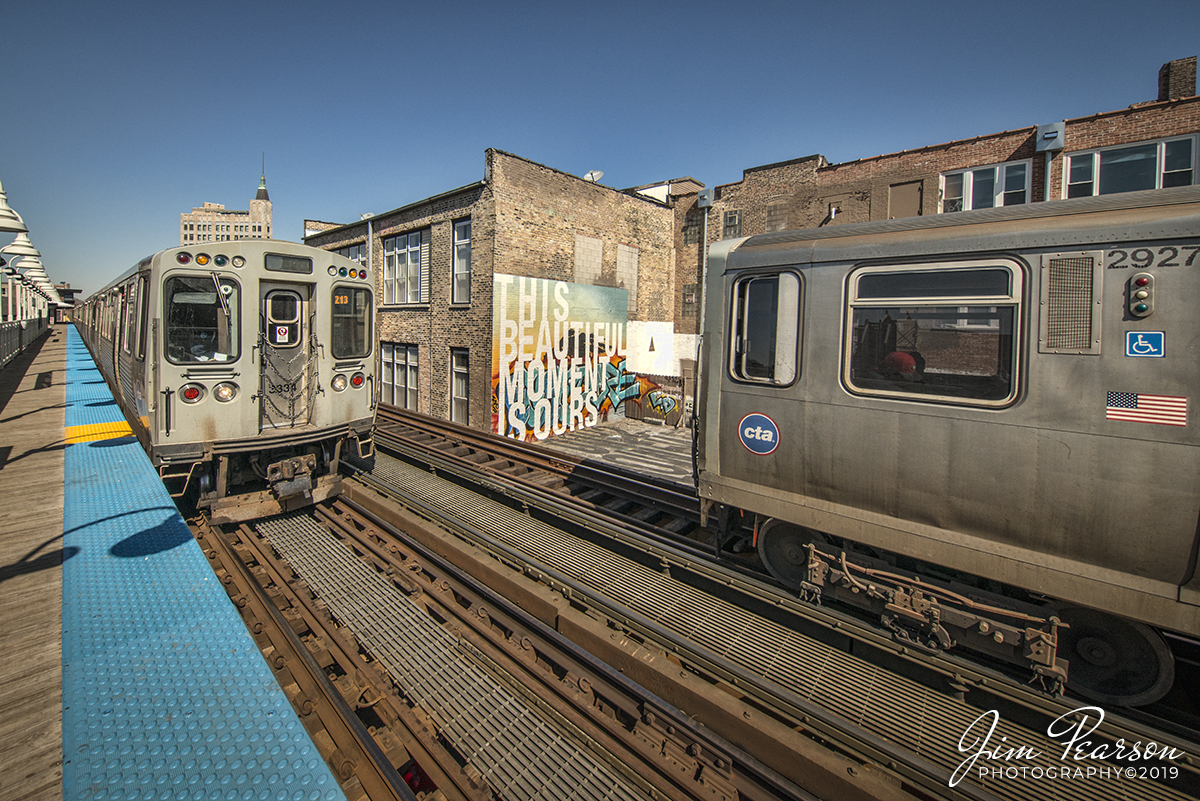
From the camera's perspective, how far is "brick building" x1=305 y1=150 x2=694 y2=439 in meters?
15.9

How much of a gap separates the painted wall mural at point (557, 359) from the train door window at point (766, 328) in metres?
11.6

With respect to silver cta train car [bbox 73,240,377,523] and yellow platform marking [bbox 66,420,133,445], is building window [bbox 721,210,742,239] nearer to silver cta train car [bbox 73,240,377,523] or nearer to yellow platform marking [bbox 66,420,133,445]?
silver cta train car [bbox 73,240,377,523]

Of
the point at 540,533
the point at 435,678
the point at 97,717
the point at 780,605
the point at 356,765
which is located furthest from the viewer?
the point at 540,533

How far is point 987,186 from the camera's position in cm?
1728

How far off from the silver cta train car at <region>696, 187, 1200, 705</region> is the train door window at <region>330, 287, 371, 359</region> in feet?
18.8

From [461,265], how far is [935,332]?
15.2 metres

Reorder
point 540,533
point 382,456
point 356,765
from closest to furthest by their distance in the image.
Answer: point 356,765 < point 540,533 < point 382,456

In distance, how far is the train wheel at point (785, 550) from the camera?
5048mm

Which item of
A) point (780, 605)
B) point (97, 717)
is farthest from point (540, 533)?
point (97, 717)

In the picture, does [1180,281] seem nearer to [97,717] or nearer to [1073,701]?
[1073,701]

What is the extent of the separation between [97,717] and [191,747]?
854 millimetres

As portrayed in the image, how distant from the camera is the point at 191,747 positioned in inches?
135

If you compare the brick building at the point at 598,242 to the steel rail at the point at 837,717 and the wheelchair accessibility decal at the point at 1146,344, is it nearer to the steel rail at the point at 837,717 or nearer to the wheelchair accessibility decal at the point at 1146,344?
the steel rail at the point at 837,717

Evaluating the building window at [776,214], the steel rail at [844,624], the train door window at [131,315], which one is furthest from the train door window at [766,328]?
the building window at [776,214]
